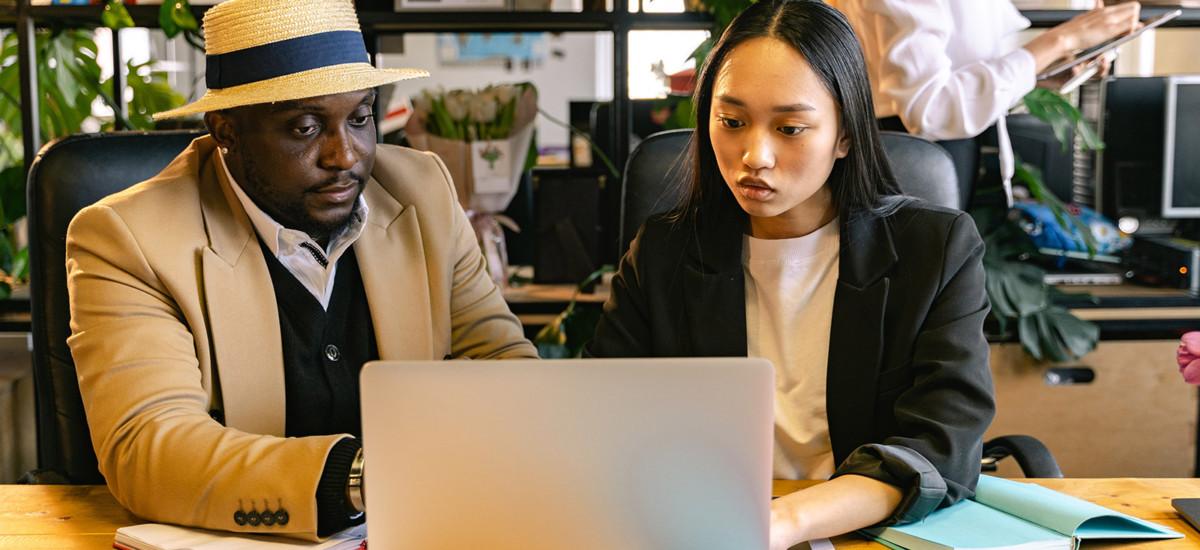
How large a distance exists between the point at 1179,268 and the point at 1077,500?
1.78m

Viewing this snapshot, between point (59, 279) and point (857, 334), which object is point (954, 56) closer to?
point (857, 334)

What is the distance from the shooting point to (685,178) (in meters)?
1.57

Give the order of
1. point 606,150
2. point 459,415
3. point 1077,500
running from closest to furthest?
1. point 459,415
2. point 1077,500
3. point 606,150

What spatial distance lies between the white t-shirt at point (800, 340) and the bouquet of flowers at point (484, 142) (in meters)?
1.31

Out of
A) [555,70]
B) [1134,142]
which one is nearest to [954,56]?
[1134,142]

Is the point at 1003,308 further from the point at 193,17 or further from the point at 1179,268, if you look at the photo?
the point at 193,17

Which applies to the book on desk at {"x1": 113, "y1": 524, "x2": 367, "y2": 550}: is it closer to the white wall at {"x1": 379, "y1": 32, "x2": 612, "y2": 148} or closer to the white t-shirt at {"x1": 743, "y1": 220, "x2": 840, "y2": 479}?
the white t-shirt at {"x1": 743, "y1": 220, "x2": 840, "y2": 479}

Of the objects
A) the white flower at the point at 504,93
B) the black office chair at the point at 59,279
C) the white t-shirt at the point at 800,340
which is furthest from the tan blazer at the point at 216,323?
the white flower at the point at 504,93

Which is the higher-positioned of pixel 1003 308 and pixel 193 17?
pixel 193 17

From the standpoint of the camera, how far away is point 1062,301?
2.68 m

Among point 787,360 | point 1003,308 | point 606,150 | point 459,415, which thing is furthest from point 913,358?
point 606,150

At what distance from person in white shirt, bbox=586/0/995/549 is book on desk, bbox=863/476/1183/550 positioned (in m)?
0.02

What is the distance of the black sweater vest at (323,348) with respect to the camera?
1540 mm

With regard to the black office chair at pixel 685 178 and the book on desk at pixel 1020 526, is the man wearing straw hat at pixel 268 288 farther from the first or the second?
the book on desk at pixel 1020 526
